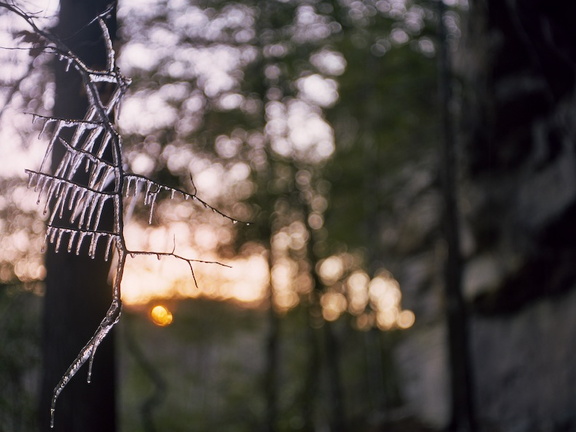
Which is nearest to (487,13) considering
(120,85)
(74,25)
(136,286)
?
(136,286)

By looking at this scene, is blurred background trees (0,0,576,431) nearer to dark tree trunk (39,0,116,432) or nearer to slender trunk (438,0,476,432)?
slender trunk (438,0,476,432)

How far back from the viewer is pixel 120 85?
11.9 ft

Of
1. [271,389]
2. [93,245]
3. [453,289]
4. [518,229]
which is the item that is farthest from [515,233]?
[93,245]

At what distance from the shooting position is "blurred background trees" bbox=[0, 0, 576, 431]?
9.91 metres

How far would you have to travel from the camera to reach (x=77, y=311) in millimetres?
4961

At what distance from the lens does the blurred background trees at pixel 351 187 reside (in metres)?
9.91

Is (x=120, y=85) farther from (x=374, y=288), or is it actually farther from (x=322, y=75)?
(x=374, y=288)

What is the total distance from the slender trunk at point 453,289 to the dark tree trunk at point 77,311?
8316 mm

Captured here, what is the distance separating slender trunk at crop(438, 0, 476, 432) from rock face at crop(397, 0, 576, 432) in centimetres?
149

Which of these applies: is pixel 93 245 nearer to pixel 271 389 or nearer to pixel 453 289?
pixel 453 289

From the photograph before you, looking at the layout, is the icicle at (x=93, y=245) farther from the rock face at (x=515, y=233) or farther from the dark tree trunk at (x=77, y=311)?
the rock face at (x=515, y=233)

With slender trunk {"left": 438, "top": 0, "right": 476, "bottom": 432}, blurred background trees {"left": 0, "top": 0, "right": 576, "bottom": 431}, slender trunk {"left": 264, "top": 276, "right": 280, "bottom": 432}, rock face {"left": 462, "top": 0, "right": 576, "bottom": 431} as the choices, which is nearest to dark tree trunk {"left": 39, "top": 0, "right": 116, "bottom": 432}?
blurred background trees {"left": 0, "top": 0, "right": 576, "bottom": 431}

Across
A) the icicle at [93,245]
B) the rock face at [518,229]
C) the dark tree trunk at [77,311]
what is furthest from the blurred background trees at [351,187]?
the icicle at [93,245]

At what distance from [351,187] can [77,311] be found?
1354cm
